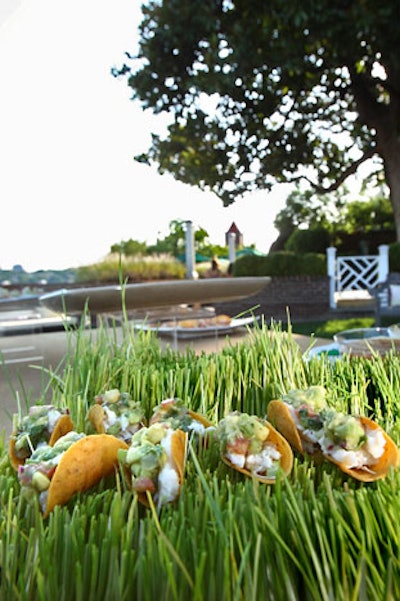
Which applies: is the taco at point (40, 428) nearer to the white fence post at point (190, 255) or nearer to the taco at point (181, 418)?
the taco at point (181, 418)

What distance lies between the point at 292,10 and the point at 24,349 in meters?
4.54

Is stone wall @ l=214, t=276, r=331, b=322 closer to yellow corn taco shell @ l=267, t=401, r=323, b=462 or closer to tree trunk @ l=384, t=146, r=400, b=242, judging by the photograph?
tree trunk @ l=384, t=146, r=400, b=242

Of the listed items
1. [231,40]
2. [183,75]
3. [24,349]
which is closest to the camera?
[24,349]

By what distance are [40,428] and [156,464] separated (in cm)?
13

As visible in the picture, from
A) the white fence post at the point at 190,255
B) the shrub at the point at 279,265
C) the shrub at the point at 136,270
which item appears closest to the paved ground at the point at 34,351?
the shrub at the point at 136,270

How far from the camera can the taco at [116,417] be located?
1.38ft

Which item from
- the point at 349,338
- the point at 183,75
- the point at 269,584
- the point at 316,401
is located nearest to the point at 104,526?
the point at 269,584

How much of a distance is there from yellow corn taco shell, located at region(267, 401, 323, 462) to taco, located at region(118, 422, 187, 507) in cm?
9

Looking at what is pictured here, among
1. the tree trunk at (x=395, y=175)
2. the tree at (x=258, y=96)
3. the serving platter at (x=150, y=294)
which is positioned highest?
the tree at (x=258, y=96)

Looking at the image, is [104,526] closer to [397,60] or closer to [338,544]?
[338,544]

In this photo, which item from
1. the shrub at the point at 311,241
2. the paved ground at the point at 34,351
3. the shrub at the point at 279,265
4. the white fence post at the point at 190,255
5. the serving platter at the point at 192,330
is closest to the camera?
the paved ground at the point at 34,351

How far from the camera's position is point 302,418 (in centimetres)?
40

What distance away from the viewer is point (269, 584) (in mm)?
250

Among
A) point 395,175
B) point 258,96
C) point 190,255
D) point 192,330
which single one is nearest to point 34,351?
point 192,330
